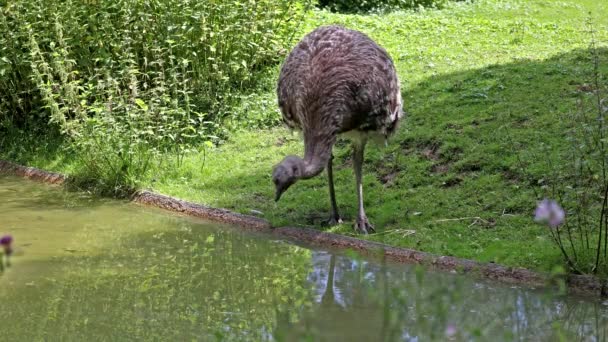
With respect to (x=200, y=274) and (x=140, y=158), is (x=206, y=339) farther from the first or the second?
(x=140, y=158)

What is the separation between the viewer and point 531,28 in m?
16.4

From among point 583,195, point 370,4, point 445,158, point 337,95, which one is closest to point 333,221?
point 337,95

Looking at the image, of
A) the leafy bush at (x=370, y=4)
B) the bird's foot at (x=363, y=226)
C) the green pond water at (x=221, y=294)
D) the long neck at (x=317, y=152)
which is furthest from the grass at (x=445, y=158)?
the leafy bush at (x=370, y=4)

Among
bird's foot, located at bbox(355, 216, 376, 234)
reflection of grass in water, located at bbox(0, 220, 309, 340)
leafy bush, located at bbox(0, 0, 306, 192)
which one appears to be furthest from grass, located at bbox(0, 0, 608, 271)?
reflection of grass in water, located at bbox(0, 220, 309, 340)

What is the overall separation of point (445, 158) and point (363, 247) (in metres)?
2.29

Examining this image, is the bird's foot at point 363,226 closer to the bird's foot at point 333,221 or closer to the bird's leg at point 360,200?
the bird's leg at point 360,200

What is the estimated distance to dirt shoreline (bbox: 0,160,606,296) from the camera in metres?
7.39

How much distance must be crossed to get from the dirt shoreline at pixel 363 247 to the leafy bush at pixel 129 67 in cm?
81

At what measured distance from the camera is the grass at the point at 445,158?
891cm

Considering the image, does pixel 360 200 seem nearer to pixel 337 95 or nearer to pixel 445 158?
pixel 337 95

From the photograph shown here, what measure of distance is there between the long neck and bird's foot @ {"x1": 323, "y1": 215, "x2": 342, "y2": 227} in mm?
1129

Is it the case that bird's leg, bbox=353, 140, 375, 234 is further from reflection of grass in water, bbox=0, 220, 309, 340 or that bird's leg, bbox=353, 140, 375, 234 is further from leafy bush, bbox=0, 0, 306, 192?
leafy bush, bbox=0, 0, 306, 192

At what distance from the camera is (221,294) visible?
768 cm

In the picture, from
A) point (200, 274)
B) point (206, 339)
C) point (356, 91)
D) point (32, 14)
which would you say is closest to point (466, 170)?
point (356, 91)
